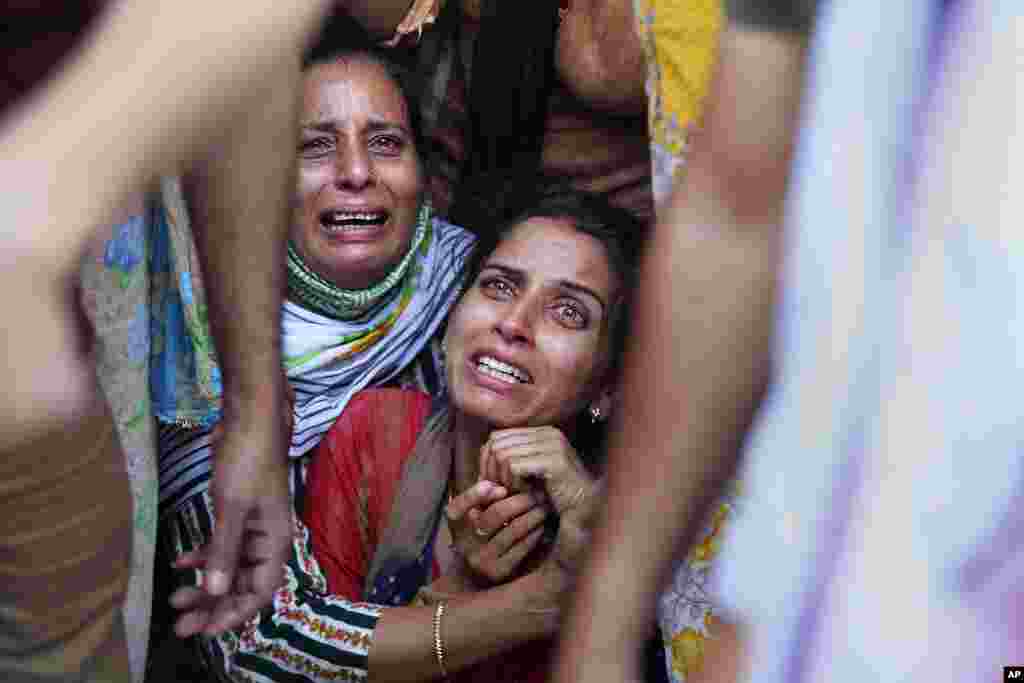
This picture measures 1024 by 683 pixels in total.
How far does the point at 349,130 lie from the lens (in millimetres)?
1604

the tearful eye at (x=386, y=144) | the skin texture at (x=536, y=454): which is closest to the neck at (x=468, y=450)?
the skin texture at (x=536, y=454)

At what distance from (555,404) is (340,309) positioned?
33 cm

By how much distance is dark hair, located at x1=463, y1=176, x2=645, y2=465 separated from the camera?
1.56 metres

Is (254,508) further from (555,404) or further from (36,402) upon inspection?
(555,404)

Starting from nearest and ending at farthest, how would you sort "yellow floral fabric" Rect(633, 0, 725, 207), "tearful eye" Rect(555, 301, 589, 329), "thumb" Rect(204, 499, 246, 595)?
"thumb" Rect(204, 499, 246, 595)
"yellow floral fabric" Rect(633, 0, 725, 207)
"tearful eye" Rect(555, 301, 589, 329)

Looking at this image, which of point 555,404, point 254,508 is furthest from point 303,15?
point 555,404

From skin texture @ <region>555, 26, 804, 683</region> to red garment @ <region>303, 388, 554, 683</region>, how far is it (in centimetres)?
73

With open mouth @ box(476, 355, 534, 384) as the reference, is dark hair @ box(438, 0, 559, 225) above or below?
above

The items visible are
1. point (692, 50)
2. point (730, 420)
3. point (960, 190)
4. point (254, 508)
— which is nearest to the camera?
point (960, 190)

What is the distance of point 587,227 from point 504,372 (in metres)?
0.22

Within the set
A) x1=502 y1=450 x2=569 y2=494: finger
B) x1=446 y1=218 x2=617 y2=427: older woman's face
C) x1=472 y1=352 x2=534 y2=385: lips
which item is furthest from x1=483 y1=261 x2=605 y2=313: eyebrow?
x1=502 y1=450 x2=569 y2=494: finger

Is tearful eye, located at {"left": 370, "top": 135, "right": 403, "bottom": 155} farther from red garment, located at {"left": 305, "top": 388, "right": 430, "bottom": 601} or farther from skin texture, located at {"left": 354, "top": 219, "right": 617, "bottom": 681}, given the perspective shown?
red garment, located at {"left": 305, "top": 388, "right": 430, "bottom": 601}

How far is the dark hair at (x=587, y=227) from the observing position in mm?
Answer: 1560

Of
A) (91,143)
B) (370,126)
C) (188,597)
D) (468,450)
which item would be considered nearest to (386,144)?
(370,126)
